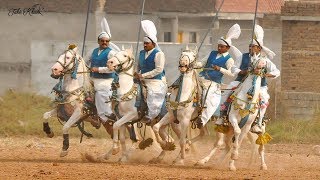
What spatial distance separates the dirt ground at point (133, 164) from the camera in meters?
18.6

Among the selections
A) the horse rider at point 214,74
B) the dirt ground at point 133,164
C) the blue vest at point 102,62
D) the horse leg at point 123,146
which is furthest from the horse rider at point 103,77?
the horse rider at point 214,74

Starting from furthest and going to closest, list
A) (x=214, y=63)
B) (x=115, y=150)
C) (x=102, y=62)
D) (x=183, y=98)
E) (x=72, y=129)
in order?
(x=72, y=129), (x=102, y=62), (x=214, y=63), (x=115, y=150), (x=183, y=98)

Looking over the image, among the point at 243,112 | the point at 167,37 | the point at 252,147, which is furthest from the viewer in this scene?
the point at 167,37

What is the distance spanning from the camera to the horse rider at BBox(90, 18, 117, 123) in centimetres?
2141

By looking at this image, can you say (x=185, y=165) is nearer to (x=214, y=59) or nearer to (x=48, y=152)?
(x=214, y=59)

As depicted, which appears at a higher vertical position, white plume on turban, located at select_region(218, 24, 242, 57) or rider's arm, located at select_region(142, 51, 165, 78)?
white plume on turban, located at select_region(218, 24, 242, 57)

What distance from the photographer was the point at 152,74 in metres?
21.0

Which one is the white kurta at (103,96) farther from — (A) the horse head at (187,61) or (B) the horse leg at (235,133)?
(B) the horse leg at (235,133)

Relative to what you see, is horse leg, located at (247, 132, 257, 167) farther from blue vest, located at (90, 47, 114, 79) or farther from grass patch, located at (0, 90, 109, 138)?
grass patch, located at (0, 90, 109, 138)

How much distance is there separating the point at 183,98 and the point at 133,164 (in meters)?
1.40

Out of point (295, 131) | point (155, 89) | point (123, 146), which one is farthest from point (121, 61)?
point (295, 131)

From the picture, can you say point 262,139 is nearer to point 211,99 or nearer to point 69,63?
point 211,99

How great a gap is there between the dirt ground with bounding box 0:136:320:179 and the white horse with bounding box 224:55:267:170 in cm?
56

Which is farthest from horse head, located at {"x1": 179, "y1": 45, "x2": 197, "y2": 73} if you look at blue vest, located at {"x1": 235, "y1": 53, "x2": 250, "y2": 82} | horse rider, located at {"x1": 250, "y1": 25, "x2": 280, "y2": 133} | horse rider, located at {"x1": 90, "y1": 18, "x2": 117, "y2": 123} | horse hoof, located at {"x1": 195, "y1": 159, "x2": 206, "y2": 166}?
horse hoof, located at {"x1": 195, "y1": 159, "x2": 206, "y2": 166}
